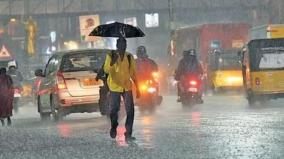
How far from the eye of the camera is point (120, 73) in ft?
45.3

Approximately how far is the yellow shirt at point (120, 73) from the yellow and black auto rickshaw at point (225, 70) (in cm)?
2253

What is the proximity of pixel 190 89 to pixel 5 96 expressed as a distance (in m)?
6.46

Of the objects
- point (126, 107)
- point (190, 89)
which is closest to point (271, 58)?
point (190, 89)


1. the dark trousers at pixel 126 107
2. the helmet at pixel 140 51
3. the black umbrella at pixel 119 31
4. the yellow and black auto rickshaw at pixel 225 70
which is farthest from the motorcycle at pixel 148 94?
the yellow and black auto rickshaw at pixel 225 70

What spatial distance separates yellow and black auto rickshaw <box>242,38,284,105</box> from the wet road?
5204 mm

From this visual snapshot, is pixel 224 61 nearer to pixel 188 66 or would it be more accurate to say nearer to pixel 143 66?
pixel 188 66

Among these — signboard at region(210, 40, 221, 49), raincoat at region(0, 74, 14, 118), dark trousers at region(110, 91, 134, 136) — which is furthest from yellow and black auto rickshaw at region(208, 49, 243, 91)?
dark trousers at region(110, 91, 134, 136)

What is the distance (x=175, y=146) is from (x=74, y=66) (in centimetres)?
747

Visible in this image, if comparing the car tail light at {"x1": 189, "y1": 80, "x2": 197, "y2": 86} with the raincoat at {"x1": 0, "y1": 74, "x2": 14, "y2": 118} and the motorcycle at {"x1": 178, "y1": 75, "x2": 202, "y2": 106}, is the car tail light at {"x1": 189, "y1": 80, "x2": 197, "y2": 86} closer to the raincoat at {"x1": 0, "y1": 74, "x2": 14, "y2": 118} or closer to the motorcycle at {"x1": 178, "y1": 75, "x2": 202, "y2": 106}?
the motorcycle at {"x1": 178, "y1": 75, "x2": 202, "y2": 106}

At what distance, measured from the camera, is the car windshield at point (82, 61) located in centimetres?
1955

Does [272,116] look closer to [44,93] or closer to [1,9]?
[44,93]

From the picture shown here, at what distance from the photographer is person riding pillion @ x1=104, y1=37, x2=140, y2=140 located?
1383cm

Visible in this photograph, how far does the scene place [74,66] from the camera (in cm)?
1967

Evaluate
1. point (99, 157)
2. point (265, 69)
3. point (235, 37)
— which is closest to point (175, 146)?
point (99, 157)
